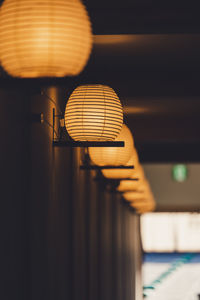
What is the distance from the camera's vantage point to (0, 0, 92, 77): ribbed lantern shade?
2.67 m

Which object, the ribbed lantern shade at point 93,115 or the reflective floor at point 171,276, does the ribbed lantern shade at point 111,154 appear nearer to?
the ribbed lantern shade at point 93,115

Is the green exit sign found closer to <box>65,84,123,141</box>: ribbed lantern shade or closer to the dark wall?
the dark wall

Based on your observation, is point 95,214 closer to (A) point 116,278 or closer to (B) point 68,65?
(A) point 116,278

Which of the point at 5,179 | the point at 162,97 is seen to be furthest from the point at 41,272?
the point at 162,97

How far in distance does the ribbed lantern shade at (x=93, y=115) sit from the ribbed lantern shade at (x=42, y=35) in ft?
3.95

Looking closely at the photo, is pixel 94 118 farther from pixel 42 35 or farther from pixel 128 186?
pixel 128 186

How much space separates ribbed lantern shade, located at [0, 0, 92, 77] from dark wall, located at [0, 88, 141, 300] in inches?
9.2

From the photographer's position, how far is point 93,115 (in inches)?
160

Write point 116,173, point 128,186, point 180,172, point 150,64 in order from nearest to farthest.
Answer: point 116,173 < point 150,64 < point 128,186 < point 180,172

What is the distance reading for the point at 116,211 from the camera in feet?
38.6

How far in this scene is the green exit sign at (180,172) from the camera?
1095 inches

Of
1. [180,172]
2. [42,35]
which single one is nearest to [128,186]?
[42,35]

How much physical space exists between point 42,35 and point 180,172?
1004 inches

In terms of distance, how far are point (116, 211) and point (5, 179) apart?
8.11 metres
